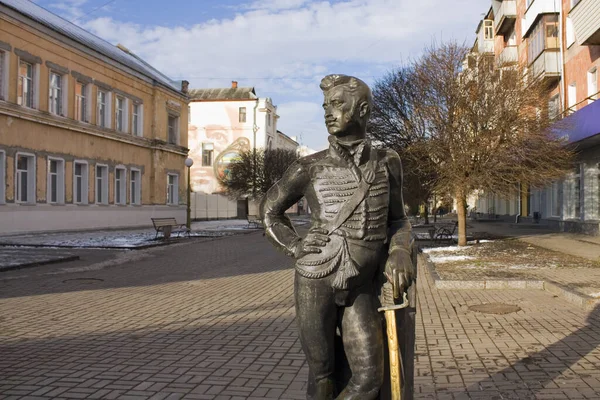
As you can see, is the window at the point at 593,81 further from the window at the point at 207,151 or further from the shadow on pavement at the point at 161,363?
the window at the point at 207,151

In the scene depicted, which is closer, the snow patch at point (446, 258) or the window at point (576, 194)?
the snow patch at point (446, 258)

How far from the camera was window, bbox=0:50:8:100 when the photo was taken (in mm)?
22547

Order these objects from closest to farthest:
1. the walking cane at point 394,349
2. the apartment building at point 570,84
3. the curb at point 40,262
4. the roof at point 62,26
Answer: the walking cane at point 394,349 < the curb at point 40,262 < the apartment building at point 570,84 < the roof at point 62,26

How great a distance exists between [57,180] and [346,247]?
26.1 m

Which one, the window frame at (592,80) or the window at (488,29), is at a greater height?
the window at (488,29)

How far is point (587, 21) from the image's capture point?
18844 mm

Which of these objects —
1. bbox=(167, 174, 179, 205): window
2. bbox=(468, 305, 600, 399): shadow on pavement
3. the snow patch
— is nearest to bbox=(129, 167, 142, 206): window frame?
bbox=(167, 174, 179, 205): window

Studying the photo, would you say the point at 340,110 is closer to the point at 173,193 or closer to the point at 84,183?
the point at 84,183

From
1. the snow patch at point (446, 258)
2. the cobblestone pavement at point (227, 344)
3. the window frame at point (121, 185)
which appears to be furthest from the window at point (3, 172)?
the snow patch at point (446, 258)

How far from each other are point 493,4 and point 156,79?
2260 cm

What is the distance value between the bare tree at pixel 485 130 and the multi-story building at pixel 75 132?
1637 centimetres

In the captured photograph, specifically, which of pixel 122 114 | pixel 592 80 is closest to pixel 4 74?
pixel 122 114

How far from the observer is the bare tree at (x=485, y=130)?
1586 cm

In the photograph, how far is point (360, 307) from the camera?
2.70 metres
